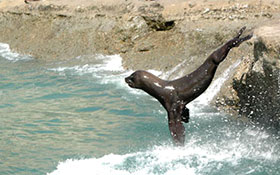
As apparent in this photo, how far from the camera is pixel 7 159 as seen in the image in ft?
25.9

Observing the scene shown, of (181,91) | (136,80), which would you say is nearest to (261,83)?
(181,91)

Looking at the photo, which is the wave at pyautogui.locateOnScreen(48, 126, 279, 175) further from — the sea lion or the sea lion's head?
the sea lion's head

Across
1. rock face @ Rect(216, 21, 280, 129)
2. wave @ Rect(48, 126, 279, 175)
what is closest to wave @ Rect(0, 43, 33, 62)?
rock face @ Rect(216, 21, 280, 129)

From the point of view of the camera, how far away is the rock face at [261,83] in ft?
23.3

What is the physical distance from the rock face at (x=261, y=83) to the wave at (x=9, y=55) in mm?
7422

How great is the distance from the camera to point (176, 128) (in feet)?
23.9

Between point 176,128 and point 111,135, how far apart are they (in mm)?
1586

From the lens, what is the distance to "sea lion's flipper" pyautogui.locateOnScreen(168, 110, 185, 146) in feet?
23.9

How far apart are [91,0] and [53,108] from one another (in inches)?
225

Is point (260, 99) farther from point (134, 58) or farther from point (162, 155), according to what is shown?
point (134, 58)

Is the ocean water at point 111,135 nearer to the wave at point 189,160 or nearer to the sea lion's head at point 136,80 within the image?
the wave at point 189,160

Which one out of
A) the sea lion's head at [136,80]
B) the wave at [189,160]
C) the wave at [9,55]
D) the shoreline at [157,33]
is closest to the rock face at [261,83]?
the shoreline at [157,33]

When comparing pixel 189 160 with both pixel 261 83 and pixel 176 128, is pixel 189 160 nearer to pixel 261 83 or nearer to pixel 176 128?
pixel 176 128

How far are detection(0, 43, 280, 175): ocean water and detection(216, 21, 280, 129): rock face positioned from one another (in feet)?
0.76
